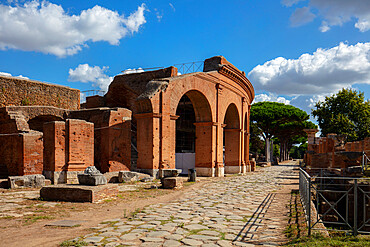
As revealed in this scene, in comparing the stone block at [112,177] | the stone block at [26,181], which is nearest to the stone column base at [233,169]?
the stone block at [112,177]

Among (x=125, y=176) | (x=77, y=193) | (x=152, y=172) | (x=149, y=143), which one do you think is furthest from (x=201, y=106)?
(x=77, y=193)

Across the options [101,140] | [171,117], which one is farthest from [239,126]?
[101,140]

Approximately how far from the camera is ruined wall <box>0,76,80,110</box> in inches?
688

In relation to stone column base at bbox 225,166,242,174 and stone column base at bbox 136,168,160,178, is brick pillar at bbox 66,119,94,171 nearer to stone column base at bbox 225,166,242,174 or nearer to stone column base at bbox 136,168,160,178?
stone column base at bbox 136,168,160,178

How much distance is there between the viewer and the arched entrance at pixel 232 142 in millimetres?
21219

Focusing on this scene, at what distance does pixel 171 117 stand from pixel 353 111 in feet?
71.9

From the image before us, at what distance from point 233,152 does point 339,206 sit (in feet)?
34.5

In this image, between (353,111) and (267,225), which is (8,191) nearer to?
(267,225)

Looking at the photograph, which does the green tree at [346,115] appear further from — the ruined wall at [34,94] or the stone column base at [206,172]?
the ruined wall at [34,94]

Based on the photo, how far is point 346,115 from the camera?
2909 centimetres

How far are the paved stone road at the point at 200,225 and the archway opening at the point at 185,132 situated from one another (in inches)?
408

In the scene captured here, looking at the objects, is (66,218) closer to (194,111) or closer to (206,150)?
(206,150)

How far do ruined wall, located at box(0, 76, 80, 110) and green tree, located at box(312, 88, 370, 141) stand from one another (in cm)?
2267

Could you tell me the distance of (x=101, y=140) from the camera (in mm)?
13875
